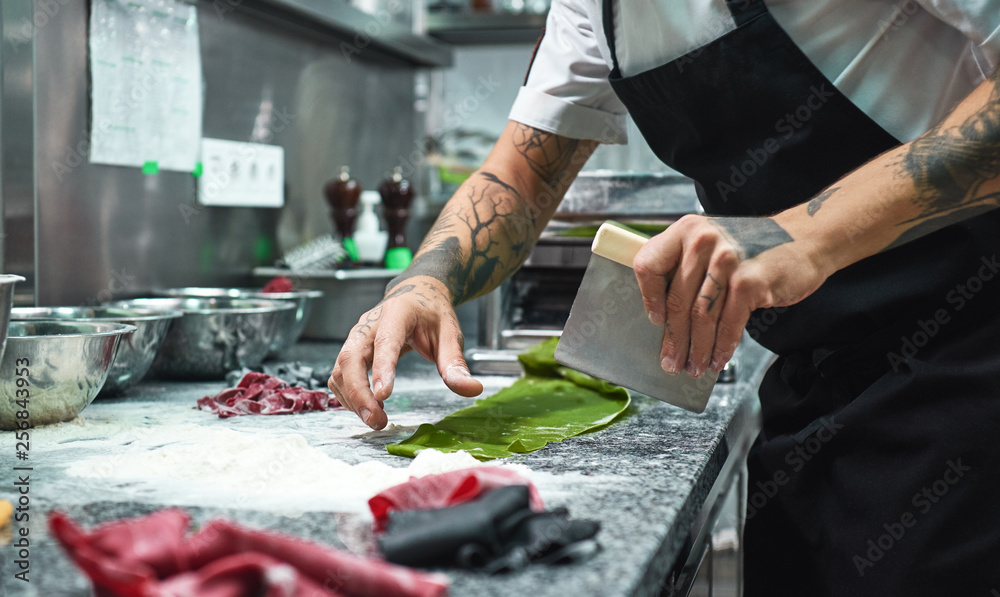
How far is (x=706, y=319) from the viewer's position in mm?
796

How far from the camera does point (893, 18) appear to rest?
0.94 metres

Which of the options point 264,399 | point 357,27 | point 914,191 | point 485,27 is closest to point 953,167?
point 914,191

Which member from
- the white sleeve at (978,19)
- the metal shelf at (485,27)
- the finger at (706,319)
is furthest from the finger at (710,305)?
the metal shelf at (485,27)

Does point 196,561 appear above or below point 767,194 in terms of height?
below

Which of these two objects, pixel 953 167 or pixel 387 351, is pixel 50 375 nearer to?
pixel 387 351

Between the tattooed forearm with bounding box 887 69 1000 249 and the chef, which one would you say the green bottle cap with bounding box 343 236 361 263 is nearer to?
the chef

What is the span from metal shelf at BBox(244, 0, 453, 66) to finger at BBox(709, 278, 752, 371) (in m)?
1.46

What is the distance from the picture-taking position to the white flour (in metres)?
0.74

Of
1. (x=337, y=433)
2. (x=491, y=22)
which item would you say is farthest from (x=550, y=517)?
(x=491, y=22)

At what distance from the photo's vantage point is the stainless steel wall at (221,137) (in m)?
1.43

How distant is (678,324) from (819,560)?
1.47ft

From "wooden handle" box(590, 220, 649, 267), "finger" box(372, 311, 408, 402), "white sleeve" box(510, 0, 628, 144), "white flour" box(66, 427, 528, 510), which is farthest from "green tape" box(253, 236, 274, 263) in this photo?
"wooden handle" box(590, 220, 649, 267)

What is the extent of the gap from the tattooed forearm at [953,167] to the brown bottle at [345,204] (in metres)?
1.47

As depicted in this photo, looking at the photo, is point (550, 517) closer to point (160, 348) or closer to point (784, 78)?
point (784, 78)
